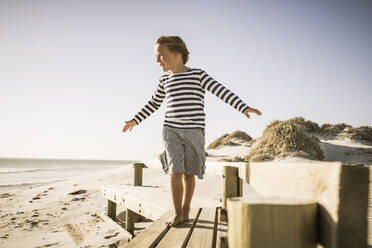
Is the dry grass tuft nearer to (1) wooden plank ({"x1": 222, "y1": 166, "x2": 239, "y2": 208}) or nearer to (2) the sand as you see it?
(2) the sand

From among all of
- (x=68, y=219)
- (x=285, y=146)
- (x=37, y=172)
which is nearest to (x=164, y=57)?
(x=68, y=219)

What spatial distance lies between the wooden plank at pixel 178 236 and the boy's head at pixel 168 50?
5.50 ft

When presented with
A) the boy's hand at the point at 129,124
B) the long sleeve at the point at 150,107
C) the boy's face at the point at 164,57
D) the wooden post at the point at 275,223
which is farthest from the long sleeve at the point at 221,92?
the wooden post at the point at 275,223

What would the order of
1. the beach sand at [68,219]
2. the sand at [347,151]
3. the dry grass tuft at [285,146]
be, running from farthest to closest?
1. the sand at [347,151]
2. the dry grass tuft at [285,146]
3. the beach sand at [68,219]

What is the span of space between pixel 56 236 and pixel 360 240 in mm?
5018

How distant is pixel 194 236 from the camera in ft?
6.98

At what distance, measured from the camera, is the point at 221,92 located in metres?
2.56

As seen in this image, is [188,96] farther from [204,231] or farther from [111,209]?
[111,209]

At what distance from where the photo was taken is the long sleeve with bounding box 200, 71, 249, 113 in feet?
7.79

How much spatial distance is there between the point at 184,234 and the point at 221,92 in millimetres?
1358

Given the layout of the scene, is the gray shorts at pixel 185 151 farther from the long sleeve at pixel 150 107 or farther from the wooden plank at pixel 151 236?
the long sleeve at pixel 150 107

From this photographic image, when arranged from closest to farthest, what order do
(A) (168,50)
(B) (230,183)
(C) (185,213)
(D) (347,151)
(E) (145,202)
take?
1. (B) (230,183)
2. (C) (185,213)
3. (A) (168,50)
4. (E) (145,202)
5. (D) (347,151)

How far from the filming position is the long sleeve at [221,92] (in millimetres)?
2373

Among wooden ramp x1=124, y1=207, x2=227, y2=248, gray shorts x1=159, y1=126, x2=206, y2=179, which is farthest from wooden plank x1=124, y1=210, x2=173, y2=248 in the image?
gray shorts x1=159, y1=126, x2=206, y2=179
